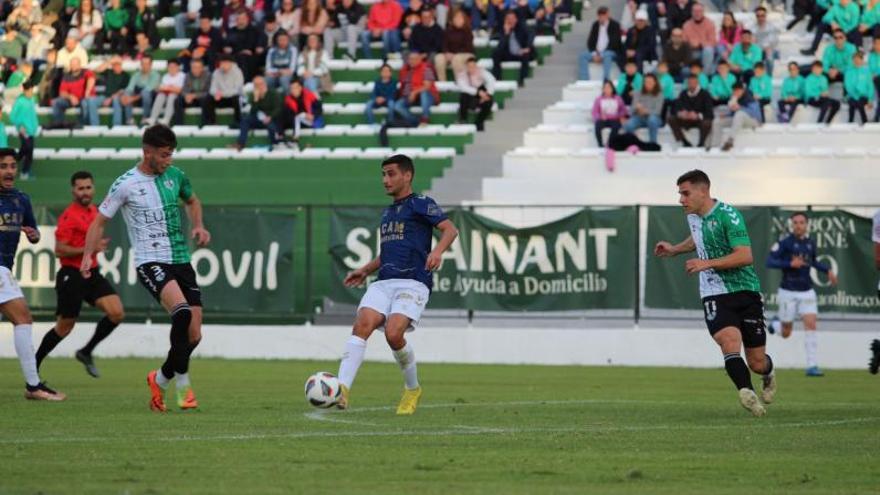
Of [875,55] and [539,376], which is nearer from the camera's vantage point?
[539,376]

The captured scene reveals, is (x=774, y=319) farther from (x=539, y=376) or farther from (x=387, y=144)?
(x=387, y=144)

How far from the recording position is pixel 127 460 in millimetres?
10914

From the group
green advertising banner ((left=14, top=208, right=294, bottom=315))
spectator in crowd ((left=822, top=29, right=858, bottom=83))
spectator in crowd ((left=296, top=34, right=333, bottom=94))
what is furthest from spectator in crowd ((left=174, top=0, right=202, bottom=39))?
spectator in crowd ((left=822, top=29, right=858, bottom=83))

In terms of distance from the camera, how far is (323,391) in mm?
14211

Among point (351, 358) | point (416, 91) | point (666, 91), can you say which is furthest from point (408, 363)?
point (416, 91)

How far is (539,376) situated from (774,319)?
4.39 meters

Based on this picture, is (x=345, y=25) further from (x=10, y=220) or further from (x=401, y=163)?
(x=401, y=163)

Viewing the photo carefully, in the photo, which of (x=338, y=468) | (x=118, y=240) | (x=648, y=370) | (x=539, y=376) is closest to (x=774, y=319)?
(x=648, y=370)

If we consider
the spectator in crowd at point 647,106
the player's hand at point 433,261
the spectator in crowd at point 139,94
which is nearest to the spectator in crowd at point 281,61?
the spectator in crowd at point 139,94

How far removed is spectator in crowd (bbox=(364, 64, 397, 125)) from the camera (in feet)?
115

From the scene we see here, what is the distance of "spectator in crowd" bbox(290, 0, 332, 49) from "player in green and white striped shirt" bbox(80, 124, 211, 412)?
22.4 m

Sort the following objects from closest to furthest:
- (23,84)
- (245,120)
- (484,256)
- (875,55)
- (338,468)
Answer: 1. (338,468)
2. (484,256)
3. (875,55)
4. (245,120)
5. (23,84)

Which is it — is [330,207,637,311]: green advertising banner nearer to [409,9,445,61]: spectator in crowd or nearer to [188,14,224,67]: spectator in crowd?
[409,9,445,61]: spectator in crowd

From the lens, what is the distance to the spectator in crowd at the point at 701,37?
3412 centimetres
